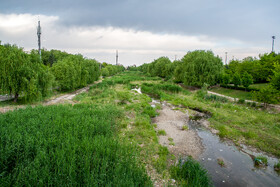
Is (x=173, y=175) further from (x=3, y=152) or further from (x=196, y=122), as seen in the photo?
(x=196, y=122)

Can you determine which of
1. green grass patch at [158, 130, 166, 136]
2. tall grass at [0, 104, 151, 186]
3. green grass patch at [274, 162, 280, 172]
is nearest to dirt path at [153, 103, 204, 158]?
green grass patch at [158, 130, 166, 136]

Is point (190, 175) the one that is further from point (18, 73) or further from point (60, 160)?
point (18, 73)

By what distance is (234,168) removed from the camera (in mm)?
8492

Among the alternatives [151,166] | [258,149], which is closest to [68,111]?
[151,166]

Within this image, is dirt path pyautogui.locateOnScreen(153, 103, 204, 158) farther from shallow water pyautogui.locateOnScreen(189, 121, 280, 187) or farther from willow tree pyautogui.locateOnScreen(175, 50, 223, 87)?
willow tree pyautogui.locateOnScreen(175, 50, 223, 87)

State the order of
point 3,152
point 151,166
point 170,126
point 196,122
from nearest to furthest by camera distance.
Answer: point 3,152 < point 151,166 < point 170,126 < point 196,122

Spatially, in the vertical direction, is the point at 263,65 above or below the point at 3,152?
above

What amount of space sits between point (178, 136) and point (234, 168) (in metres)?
4.29

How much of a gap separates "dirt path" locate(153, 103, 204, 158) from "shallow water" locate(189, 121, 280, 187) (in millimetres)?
657

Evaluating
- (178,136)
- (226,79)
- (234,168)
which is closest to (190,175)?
(234,168)

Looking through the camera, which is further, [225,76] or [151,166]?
[225,76]

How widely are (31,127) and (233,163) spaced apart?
1080cm

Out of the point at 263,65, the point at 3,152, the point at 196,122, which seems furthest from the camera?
the point at 263,65

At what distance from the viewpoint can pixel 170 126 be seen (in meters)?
14.3
